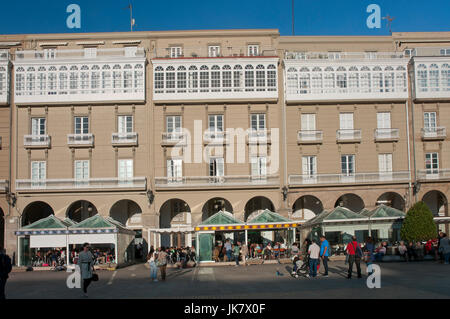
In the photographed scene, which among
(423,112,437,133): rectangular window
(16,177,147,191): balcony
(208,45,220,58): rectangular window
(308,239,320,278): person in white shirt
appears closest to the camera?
(308,239,320,278): person in white shirt

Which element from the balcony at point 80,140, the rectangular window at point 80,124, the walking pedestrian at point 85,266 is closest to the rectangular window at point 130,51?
the rectangular window at point 80,124

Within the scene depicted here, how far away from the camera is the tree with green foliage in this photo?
4025cm

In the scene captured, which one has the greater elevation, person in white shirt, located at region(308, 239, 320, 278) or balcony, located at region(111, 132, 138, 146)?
balcony, located at region(111, 132, 138, 146)

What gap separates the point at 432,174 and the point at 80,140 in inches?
1051

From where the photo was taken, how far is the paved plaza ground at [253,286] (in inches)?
817

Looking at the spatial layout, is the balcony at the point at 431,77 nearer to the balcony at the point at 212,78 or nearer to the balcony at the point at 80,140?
the balcony at the point at 212,78

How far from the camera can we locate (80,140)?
46781 millimetres

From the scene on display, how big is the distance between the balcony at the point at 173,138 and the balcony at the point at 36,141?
28.2 feet

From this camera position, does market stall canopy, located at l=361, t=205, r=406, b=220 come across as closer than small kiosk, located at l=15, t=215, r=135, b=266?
No

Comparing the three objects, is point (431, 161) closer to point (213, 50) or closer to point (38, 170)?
point (213, 50)

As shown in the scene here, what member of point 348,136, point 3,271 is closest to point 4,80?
point 348,136

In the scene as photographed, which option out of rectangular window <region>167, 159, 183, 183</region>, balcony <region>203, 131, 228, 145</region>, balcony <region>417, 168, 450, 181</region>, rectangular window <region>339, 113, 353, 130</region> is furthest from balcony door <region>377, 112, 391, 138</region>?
rectangular window <region>167, 159, 183, 183</region>

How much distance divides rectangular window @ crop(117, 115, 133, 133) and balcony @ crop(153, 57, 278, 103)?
2.58 m

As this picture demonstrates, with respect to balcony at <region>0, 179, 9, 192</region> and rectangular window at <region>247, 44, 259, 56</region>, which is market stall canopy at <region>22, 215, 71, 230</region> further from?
rectangular window at <region>247, 44, 259, 56</region>
